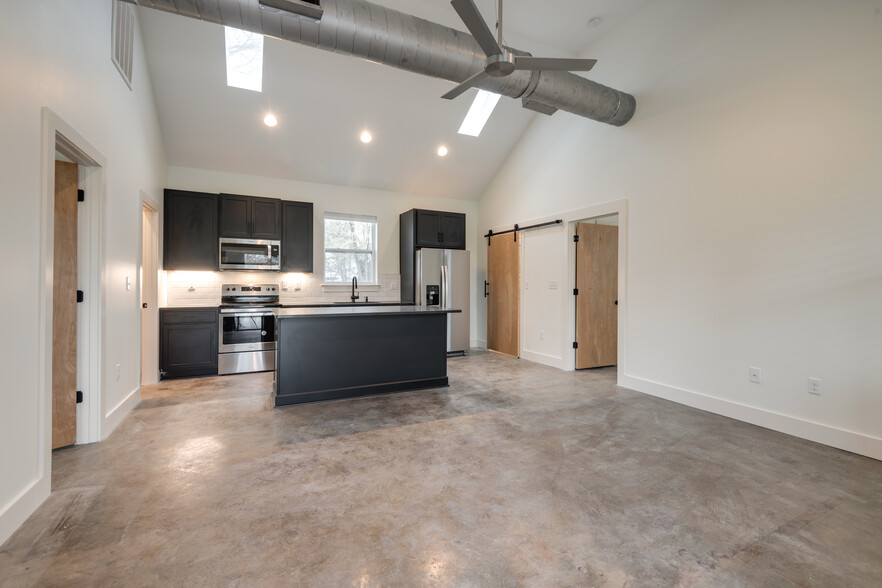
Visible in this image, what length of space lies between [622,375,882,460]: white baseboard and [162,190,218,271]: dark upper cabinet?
572cm

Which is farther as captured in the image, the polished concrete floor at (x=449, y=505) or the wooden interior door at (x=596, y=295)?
the wooden interior door at (x=596, y=295)

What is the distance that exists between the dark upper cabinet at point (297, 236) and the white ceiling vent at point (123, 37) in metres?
2.38

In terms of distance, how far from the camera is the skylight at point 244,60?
4521 millimetres

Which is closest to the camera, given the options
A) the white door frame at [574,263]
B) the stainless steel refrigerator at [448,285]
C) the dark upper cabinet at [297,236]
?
the white door frame at [574,263]

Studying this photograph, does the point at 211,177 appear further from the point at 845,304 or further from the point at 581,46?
the point at 845,304

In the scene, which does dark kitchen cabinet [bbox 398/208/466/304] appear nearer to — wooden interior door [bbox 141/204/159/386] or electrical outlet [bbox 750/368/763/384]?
wooden interior door [bbox 141/204/159/386]

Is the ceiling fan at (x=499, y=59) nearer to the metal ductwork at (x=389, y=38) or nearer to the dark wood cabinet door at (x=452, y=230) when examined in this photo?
the metal ductwork at (x=389, y=38)

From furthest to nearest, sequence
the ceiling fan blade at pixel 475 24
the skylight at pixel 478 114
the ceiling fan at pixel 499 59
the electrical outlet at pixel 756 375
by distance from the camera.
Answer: the skylight at pixel 478 114
the electrical outlet at pixel 756 375
the ceiling fan at pixel 499 59
the ceiling fan blade at pixel 475 24

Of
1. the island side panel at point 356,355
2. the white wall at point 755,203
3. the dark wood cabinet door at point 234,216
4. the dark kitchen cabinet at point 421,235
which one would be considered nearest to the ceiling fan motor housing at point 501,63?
the white wall at point 755,203

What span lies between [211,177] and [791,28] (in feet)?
22.0

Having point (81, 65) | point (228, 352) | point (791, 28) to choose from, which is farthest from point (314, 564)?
point (791, 28)

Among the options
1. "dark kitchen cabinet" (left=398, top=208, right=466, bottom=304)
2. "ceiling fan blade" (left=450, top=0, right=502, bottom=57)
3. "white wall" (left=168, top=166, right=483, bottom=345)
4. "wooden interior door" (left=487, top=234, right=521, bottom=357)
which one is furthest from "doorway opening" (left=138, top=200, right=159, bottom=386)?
"wooden interior door" (left=487, top=234, right=521, bottom=357)

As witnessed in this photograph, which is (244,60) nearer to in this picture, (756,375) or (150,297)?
(150,297)

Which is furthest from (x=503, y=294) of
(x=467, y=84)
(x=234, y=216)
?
(x=234, y=216)
